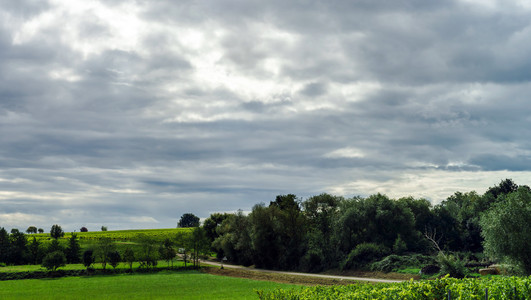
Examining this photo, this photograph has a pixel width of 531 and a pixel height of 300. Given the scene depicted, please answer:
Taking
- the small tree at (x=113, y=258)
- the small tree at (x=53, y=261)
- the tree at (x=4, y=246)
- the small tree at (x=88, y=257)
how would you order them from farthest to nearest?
the tree at (x=4, y=246) → the small tree at (x=113, y=258) → the small tree at (x=88, y=257) → the small tree at (x=53, y=261)

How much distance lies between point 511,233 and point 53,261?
216 feet

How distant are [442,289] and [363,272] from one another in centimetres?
3994

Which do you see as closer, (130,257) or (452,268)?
(452,268)

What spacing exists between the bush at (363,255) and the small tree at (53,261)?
46.7 m

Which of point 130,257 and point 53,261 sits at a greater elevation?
point 53,261

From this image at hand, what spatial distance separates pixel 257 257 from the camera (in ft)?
223

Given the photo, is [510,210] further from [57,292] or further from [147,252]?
[147,252]

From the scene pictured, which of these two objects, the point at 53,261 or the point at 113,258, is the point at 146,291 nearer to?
the point at 113,258

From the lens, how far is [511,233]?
3622 centimetres

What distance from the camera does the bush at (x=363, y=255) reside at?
52000 millimetres

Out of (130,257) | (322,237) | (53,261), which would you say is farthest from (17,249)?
(322,237)

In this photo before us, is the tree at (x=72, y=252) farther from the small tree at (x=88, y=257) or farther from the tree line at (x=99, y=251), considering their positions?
the small tree at (x=88, y=257)

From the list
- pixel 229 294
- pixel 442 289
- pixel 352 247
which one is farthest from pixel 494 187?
pixel 442 289

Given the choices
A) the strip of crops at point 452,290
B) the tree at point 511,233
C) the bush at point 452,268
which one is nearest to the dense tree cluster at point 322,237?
the tree at point 511,233
